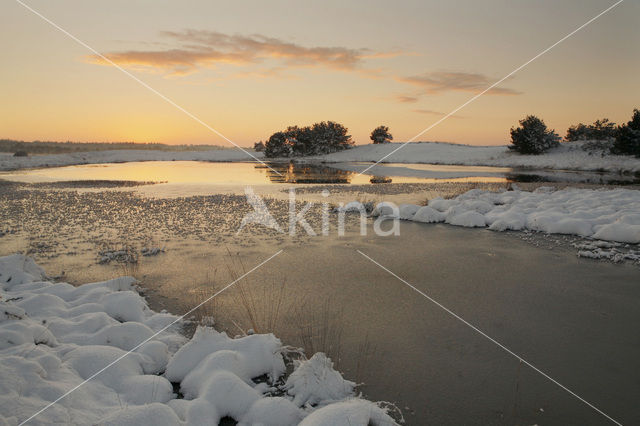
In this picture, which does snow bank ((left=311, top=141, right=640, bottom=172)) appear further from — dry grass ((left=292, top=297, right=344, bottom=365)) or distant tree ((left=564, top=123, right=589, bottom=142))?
dry grass ((left=292, top=297, right=344, bottom=365))

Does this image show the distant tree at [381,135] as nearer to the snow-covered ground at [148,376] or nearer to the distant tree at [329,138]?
the distant tree at [329,138]

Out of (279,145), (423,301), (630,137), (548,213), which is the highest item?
(279,145)

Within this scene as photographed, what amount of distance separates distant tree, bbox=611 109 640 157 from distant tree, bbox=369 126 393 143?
49.5 meters

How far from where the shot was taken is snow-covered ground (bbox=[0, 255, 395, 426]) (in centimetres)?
301

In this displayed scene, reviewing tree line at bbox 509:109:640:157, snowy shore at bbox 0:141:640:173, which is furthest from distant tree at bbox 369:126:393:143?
tree line at bbox 509:109:640:157

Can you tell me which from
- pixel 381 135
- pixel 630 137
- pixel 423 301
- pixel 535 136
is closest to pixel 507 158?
pixel 535 136

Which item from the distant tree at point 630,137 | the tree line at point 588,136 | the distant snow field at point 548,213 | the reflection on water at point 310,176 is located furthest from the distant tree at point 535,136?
the distant snow field at point 548,213

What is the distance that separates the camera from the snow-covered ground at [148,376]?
301 centimetres

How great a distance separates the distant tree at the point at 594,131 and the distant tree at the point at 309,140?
136ft

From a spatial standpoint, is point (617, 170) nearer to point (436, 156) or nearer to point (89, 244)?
point (436, 156)

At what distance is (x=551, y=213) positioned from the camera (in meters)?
11.4

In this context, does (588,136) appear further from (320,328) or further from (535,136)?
(320,328)

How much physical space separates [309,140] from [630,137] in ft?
173

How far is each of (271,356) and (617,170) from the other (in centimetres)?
4098
